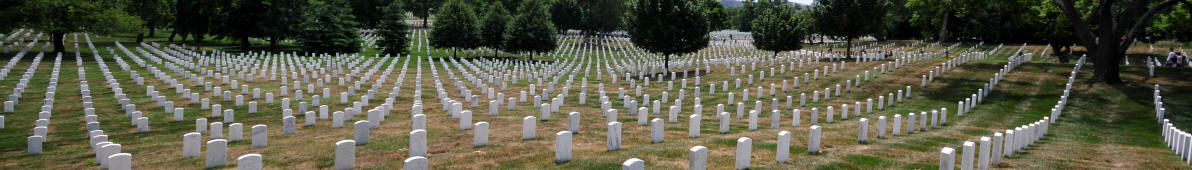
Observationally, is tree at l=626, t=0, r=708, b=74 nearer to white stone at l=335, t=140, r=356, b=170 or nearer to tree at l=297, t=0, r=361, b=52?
Answer: tree at l=297, t=0, r=361, b=52

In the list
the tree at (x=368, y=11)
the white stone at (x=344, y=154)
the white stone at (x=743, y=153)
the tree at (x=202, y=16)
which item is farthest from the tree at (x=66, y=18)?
the white stone at (x=743, y=153)

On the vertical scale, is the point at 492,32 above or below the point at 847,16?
below

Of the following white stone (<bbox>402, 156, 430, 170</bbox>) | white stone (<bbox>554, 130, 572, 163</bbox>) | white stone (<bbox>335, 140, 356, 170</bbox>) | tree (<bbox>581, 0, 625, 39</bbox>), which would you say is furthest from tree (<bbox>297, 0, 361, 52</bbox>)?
white stone (<bbox>402, 156, 430, 170</bbox>)

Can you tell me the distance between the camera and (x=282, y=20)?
49938 millimetres

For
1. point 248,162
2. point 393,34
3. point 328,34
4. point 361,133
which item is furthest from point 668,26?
point 248,162

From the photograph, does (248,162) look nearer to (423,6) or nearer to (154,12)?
(154,12)

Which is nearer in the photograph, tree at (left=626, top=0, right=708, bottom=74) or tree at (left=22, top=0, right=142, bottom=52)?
tree at (left=626, top=0, right=708, bottom=74)

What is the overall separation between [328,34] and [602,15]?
120 ft

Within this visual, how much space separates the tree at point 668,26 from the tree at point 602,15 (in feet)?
137

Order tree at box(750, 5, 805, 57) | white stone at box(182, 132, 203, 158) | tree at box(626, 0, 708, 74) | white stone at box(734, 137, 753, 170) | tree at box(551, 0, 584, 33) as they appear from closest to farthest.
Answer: white stone at box(734, 137, 753, 170)
white stone at box(182, 132, 203, 158)
tree at box(626, 0, 708, 74)
tree at box(750, 5, 805, 57)
tree at box(551, 0, 584, 33)

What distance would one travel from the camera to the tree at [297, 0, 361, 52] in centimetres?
4788

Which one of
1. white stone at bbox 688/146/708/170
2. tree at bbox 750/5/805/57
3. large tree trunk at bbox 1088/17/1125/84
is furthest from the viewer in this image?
tree at bbox 750/5/805/57

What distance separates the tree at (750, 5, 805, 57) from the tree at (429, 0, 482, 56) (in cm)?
1894

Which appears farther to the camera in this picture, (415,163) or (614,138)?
(614,138)
